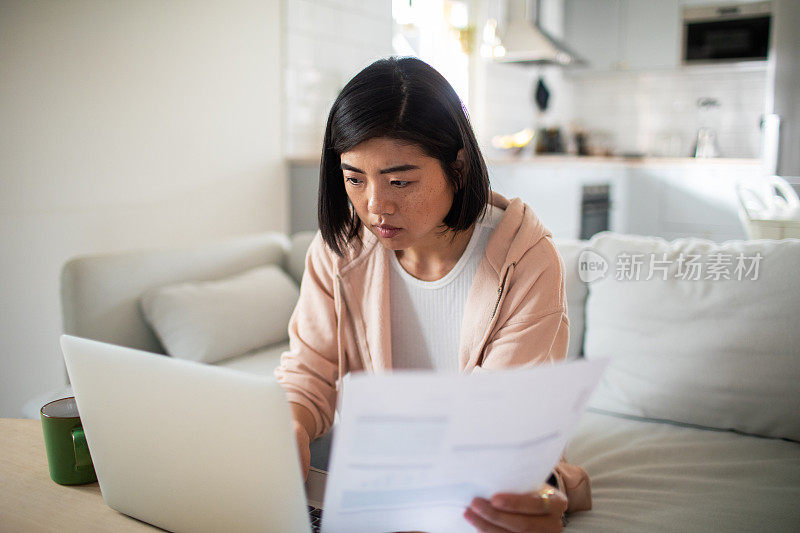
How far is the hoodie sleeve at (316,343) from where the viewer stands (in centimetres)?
108

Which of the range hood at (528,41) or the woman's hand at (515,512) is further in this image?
the range hood at (528,41)

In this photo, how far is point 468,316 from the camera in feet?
3.50

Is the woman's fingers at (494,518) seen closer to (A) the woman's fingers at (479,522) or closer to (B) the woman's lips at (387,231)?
(A) the woman's fingers at (479,522)

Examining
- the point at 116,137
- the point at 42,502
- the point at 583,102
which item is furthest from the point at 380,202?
the point at 583,102

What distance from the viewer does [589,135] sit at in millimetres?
5930

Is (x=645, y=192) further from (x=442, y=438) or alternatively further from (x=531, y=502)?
(x=442, y=438)

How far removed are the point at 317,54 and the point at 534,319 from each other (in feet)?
9.93

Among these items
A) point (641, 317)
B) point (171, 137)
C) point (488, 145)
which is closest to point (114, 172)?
point (171, 137)

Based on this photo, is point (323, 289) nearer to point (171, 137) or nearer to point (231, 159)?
point (171, 137)

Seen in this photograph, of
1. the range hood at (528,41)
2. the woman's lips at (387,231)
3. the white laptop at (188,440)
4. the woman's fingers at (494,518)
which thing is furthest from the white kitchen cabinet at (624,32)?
the white laptop at (188,440)

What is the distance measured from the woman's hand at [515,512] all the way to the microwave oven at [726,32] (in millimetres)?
5123

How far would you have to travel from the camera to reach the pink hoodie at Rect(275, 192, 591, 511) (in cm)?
100

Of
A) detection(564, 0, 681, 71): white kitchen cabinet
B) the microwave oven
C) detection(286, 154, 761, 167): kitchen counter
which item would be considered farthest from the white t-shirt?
detection(564, 0, 681, 71): white kitchen cabinet

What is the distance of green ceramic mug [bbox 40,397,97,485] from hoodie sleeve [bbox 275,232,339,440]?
319mm
